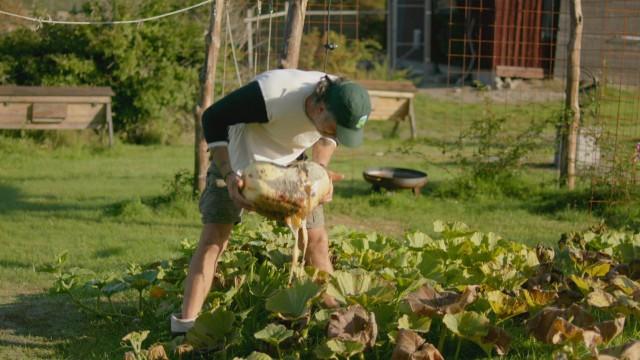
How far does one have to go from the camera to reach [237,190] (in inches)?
156

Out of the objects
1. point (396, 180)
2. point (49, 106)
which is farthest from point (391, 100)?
point (49, 106)

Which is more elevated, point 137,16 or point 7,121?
point 137,16

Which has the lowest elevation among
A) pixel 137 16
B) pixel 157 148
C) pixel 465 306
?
pixel 157 148

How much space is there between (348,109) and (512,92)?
16.5 metres

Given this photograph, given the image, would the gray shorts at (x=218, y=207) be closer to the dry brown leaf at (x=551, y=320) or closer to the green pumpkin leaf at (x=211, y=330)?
the green pumpkin leaf at (x=211, y=330)

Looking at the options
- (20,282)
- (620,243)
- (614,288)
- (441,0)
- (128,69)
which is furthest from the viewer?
(441,0)

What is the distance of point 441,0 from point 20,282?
18.6m

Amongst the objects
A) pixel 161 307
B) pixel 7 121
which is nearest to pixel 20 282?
pixel 161 307

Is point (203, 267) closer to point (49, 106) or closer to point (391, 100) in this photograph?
point (49, 106)

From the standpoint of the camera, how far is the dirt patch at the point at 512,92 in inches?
731

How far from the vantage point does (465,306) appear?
418 cm

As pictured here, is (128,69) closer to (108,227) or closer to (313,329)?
(108,227)

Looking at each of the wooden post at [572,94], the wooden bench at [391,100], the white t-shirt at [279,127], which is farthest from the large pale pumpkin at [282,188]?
the wooden bench at [391,100]

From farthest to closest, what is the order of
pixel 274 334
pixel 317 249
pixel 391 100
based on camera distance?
1. pixel 391 100
2. pixel 317 249
3. pixel 274 334
